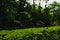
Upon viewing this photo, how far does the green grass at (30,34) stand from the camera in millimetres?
8008

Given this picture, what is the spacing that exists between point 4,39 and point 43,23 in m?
9.60

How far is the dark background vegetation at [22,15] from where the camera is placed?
545 inches

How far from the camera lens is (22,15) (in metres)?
15.2

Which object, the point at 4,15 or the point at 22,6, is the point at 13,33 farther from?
the point at 22,6

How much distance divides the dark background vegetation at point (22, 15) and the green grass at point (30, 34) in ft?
11.1

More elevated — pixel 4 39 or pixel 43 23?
pixel 4 39

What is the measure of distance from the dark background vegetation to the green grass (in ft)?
11.1

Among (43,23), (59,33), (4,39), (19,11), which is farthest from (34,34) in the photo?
(43,23)

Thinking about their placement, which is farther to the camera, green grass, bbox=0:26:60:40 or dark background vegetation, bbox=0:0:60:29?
dark background vegetation, bbox=0:0:60:29

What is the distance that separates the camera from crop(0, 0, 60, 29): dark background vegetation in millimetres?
13836

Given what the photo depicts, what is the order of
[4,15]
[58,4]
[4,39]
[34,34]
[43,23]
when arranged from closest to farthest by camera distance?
[4,39]
[34,34]
[4,15]
[43,23]
[58,4]

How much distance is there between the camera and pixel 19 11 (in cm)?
1545

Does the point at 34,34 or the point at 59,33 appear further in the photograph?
the point at 59,33

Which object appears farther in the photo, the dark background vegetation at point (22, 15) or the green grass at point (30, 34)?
the dark background vegetation at point (22, 15)
